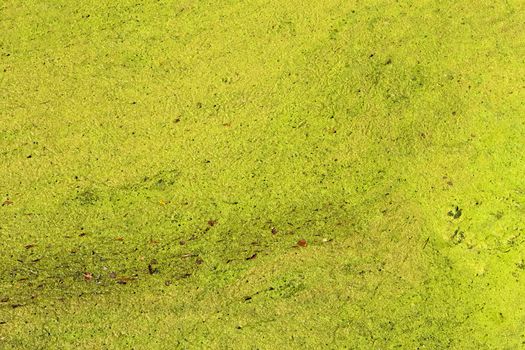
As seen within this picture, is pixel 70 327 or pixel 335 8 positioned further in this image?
pixel 335 8

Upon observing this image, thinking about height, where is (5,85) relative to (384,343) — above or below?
above

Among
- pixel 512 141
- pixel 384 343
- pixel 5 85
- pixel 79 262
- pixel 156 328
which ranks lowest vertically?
pixel 384 343

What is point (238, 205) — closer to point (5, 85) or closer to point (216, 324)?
point (216, 324)

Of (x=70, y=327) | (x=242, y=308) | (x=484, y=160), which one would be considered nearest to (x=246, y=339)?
(x=242, y=308)

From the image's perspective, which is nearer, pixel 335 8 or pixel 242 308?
pixel 242 308

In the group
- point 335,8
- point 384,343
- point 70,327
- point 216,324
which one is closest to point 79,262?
point 70,327

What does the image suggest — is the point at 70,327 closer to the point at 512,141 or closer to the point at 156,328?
the point at 156,328
